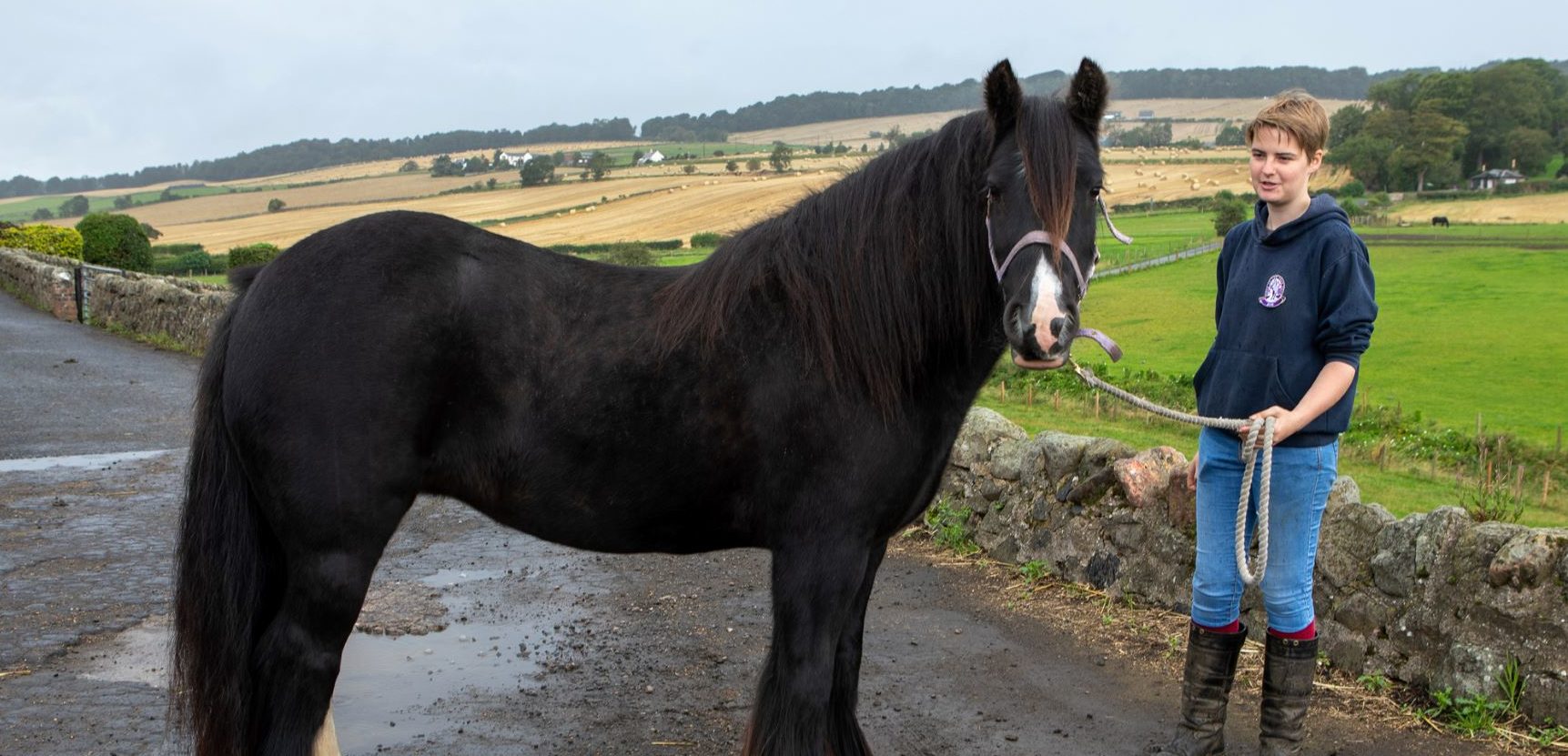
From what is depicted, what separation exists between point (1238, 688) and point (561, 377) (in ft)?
10.5

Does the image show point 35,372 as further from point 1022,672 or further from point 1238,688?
point 1238,688

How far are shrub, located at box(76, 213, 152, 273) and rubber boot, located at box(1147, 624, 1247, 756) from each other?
101 ft

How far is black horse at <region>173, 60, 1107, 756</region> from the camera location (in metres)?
3.07

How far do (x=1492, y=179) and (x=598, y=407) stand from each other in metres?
53.8

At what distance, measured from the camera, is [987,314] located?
3168 millimetres

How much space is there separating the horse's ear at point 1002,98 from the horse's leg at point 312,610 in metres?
1.98

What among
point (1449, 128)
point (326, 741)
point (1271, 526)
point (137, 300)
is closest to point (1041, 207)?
point (1271, 526)

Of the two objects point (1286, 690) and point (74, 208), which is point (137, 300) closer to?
point (1286, 690)

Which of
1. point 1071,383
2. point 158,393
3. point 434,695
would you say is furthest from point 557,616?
point 1071,383

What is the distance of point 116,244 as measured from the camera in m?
28.4

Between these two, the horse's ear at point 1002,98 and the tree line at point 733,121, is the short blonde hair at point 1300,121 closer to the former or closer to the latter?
the horse's ear at point 1002,98

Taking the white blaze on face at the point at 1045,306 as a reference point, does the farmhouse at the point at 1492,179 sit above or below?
above

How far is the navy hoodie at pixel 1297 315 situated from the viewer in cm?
327

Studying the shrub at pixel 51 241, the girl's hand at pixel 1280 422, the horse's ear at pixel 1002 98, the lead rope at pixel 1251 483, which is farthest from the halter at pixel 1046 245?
the shrub at pixel 51 241
